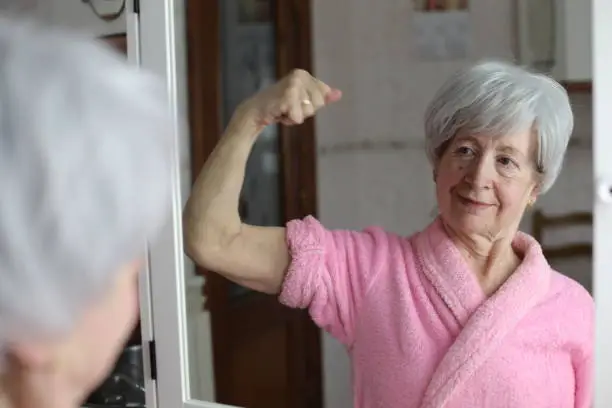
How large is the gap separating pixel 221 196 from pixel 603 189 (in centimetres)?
43

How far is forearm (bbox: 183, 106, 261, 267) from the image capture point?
0.90 meters

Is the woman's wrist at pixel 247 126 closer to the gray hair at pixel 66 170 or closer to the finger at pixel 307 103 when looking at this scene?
the finger at pixel 307 103

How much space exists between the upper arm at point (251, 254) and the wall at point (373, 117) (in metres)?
0.10

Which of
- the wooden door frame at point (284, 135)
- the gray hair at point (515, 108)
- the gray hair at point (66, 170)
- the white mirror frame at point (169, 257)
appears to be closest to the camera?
the gray hair at point (66, 170)

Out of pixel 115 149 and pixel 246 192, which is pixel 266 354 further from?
pixel 115 149

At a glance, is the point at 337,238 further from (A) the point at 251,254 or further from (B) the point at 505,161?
(B) the point at 505,161

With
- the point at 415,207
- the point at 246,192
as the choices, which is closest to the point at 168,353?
the point at 246,192

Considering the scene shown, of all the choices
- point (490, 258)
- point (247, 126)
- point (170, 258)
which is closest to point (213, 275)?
point (170, 258)

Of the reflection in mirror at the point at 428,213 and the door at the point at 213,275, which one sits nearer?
the reflection in mirror at the point at 428,213

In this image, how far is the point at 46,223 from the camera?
0.45m

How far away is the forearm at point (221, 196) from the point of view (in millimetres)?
896

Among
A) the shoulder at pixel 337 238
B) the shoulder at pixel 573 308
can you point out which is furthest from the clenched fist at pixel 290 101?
the shoulder at pixel 573 308

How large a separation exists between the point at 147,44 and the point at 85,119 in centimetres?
71

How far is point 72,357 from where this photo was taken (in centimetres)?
52
